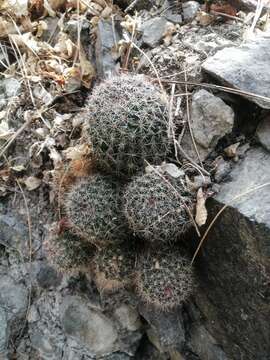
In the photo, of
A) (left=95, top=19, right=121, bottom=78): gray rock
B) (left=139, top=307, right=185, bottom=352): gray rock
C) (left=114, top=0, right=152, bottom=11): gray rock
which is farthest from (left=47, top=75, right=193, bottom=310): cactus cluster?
(left=114, top=0, right=152, bottom=11): gray rock

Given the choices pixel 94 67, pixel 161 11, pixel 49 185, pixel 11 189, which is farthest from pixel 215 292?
pixel 161 11

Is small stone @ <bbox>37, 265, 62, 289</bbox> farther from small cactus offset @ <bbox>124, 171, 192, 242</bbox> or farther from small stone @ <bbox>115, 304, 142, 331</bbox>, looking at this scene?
small cactus offset @ <bbox>124, 171, 192, 242</bbox>

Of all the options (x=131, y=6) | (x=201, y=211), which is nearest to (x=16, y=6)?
(x=131, y=6)

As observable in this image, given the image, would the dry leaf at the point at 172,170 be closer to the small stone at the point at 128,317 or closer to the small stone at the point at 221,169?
the small stone at the point at 221,169

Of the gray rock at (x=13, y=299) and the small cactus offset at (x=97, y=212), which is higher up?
the small cactus offset at (x=97, y=212)

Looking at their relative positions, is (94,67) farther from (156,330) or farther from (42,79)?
(156,330)

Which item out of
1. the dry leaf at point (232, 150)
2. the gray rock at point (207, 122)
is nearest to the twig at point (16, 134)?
the gray rock at point (207, 122)

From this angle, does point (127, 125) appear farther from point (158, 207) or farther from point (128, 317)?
point (128, 317)
